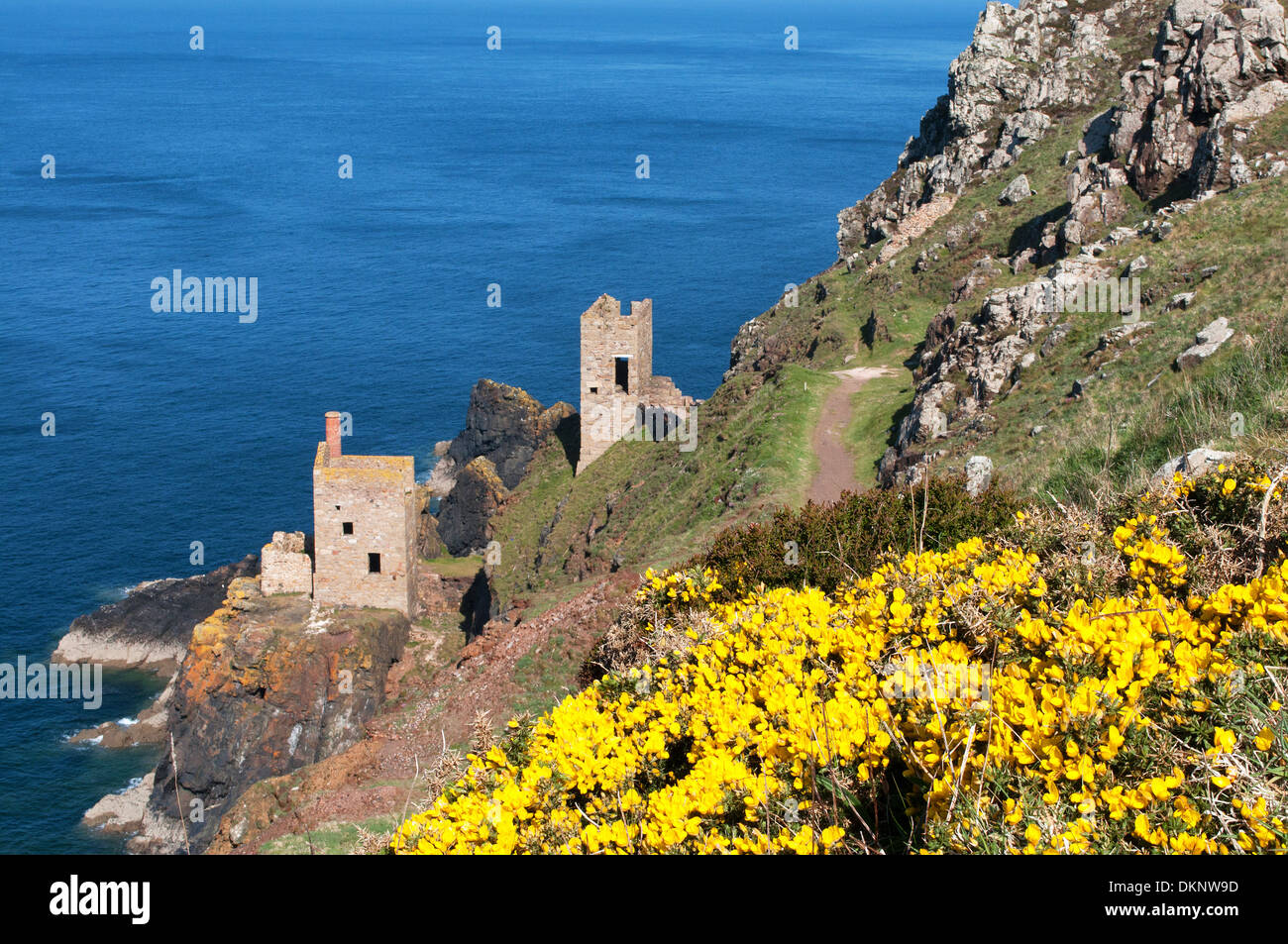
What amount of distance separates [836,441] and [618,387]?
15840 millimetres

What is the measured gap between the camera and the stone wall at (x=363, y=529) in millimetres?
38594

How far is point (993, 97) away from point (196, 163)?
144291 mm

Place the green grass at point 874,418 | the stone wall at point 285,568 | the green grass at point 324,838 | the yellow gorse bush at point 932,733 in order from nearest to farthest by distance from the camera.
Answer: the yellow gorse bush at point 932,733, the green grass at point 324,838, the green grass at point 874,418, the stone wall at point 285,568

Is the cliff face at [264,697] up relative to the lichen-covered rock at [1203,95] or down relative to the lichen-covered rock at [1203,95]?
down

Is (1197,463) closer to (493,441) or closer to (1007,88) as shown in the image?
(1007,88)

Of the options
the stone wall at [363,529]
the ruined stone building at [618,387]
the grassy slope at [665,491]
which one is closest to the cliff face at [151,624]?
the grassy slope at [665,491]

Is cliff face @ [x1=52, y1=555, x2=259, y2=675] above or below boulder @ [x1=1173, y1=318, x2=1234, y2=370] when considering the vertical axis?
below

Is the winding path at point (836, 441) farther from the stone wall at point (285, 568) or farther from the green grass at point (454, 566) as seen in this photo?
the stone wall at point (285, 568)

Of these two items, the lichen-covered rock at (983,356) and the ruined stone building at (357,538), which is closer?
the lichen-covered rock at (983,356)

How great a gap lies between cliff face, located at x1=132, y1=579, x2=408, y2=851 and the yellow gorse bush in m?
28.6

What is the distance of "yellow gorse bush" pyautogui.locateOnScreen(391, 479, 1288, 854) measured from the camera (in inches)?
237

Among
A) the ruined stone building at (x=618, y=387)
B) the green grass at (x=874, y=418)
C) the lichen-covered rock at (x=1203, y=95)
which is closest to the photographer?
the green grass at (x=874, y=418)

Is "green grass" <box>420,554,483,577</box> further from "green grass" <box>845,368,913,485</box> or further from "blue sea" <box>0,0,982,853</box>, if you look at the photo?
"green grass" <box>845,368,913,485</box>

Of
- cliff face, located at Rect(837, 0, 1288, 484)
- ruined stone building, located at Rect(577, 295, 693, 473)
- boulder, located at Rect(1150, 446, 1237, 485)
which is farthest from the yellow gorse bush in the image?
ruined stone building, located at Rect(577, 295, 693, 473)
